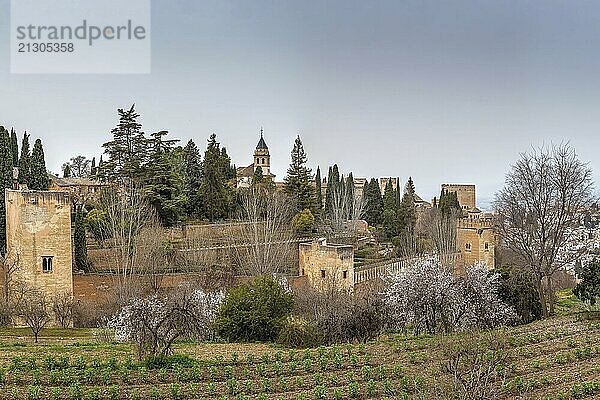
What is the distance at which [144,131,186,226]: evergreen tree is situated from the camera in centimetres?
2662

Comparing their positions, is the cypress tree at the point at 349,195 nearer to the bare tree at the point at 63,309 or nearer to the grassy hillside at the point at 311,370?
the bare tree at the point at 63,309

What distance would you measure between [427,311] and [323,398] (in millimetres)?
6776

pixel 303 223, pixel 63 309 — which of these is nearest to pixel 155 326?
pixel 63 309

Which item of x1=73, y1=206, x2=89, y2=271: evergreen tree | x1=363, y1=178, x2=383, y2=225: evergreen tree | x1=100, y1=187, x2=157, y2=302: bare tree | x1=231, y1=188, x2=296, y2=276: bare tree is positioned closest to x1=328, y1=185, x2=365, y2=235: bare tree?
x1=363, y1=178, x2=383, y2=225: evergreen tree

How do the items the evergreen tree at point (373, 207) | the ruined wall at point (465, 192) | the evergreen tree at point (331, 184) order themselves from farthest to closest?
the ruined wall at point (465, 192) < the evergreen tree at point (373, 207) < the evergreen tree at point (331, 184)

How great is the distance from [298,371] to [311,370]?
0.25 metres

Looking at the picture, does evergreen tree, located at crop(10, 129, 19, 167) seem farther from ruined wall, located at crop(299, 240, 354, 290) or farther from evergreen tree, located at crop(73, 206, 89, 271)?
ruined wall, located at crop(299, 240, 354, 290)

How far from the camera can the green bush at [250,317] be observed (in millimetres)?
14859

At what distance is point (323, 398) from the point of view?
9641mm

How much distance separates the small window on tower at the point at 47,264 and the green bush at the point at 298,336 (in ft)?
30.8

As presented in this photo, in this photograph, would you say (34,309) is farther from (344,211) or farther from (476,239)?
(476,239)

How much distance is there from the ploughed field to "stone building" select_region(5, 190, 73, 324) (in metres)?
6.12

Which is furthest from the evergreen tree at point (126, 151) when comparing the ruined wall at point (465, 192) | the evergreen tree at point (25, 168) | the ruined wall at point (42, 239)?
the ruined wall at point (465, 192)

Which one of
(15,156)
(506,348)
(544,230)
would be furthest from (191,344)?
(15,156)
